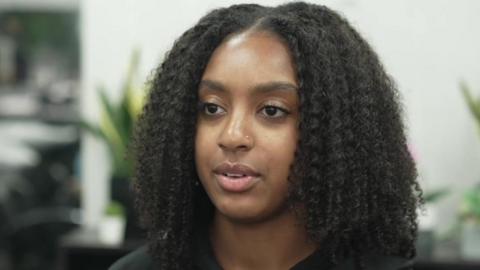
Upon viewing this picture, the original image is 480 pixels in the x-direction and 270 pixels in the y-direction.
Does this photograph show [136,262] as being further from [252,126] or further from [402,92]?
[402,92]

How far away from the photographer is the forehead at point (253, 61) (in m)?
1.31

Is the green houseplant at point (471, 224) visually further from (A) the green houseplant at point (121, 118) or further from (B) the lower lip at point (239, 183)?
(B) the lower lip at point (239, 183)

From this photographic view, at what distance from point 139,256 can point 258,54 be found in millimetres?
386

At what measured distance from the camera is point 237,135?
129 cm

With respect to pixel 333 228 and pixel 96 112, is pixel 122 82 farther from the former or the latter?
pixel 333 228

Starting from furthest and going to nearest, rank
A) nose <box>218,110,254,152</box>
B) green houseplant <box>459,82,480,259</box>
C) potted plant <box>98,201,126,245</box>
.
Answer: potted plant <box>98,201,126,245</box> < green houseplant <box>459,82,480,259</box> < nose <box>218,110,254,152</box>

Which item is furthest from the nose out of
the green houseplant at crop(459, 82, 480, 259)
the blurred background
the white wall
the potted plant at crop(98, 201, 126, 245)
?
the potted plant at crop(98, 201, 126, 245)

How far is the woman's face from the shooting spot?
130 centimetres

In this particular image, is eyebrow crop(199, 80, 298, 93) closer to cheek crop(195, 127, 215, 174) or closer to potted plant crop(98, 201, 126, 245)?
cheek crop(195, 127, 215, 174)

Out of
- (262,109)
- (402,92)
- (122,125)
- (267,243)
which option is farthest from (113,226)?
(262,109)

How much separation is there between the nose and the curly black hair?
0.27 ft

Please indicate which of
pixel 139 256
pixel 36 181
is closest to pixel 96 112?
pixel 36 181

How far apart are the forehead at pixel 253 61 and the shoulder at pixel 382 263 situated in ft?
0.94

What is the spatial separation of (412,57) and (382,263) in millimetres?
1731
